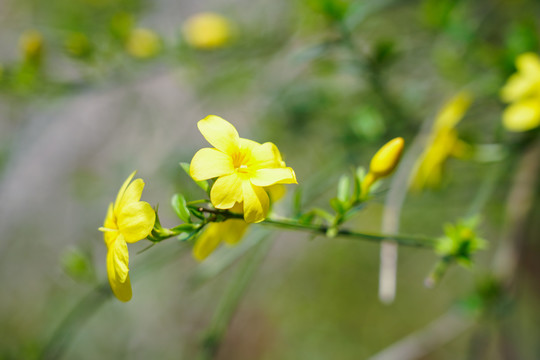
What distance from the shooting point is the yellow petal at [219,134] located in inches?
29.6

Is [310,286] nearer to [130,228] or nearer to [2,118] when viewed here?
[130,228]

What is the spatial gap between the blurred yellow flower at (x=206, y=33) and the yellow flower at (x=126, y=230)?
1469 mm

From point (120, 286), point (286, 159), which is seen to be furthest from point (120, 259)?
point (286, 159)

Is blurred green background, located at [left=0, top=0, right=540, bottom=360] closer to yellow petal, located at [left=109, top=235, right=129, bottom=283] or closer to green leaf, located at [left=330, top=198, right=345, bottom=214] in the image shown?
green leaf, located at [left=330, top=198, right=345, bottom=214]

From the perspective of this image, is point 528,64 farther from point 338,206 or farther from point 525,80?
point 338,206

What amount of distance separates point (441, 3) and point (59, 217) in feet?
12.7

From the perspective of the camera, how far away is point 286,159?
118 inches

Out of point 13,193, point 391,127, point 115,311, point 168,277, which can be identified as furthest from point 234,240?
point 13,193

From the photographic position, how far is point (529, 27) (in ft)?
4.36

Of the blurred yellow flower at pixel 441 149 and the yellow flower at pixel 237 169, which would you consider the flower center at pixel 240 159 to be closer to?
the yellow flower at pixel 237 169

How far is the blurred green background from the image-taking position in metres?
1.54

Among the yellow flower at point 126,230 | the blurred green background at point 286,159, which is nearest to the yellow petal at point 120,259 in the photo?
the yellow flower at point 126,230

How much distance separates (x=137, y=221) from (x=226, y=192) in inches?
6.0

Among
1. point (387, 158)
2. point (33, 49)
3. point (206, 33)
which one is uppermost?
point (206, 33)
